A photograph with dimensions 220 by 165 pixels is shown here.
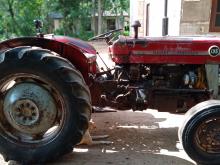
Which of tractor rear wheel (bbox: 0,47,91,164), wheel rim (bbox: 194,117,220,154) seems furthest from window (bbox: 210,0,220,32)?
tractor rear wheel (bbox: 0,47,91,164)

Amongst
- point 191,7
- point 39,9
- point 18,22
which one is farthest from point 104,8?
point 191,7

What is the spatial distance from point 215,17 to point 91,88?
542cm

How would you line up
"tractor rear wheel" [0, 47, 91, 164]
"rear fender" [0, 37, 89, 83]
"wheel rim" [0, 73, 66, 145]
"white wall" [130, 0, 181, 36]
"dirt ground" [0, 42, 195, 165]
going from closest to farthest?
"tractor rear wheel" [0, 47, 91, 164] < "wheel rim" [0, 73, 66, 145] < "dirt ground" [0, 42, 195, 165] < "rear fender" [0, 37, 89, 83] < "white wall" [130, 0, 181, 36]

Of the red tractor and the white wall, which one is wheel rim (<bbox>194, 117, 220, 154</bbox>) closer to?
the red tractor

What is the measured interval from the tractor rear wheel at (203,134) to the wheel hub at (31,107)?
1.49 m

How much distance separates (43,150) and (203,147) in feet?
5.78

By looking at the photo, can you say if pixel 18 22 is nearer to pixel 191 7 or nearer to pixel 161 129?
pixel 191 7

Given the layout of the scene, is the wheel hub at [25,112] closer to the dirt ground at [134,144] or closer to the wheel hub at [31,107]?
the wheel hub at [31,107]

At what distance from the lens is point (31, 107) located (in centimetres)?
434

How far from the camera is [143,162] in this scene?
14.5ft

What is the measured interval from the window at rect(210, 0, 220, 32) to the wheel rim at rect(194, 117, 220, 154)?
5558 millimetres

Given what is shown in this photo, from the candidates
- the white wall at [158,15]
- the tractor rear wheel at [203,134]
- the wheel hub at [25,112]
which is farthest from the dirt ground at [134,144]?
the white wall at [158,15]

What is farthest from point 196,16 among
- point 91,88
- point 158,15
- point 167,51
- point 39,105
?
point 39,105

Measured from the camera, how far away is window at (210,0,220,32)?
9289 mm
